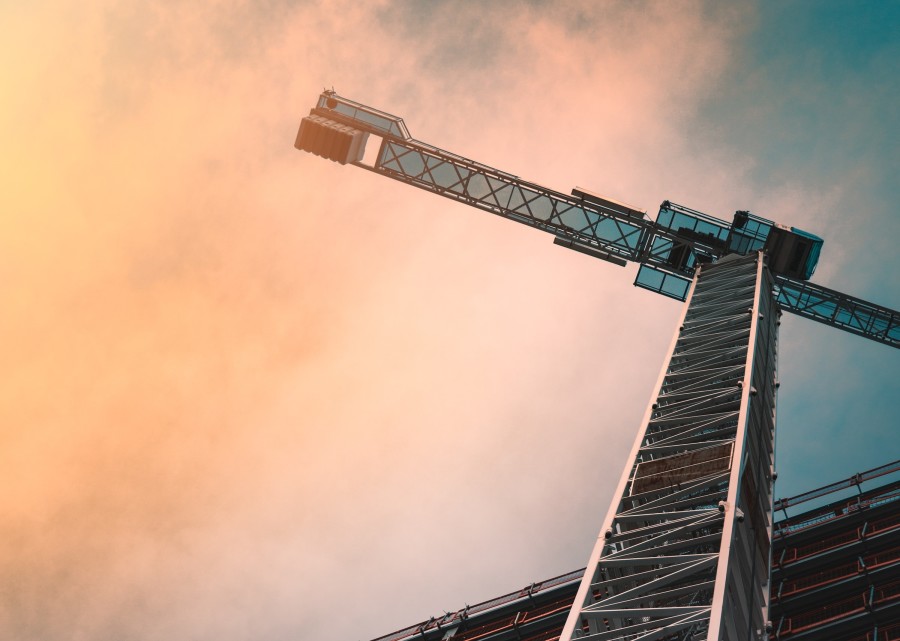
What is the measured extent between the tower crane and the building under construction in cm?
696

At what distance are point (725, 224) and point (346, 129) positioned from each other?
1895cm

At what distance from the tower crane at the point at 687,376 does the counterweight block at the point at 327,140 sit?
0.07 metres

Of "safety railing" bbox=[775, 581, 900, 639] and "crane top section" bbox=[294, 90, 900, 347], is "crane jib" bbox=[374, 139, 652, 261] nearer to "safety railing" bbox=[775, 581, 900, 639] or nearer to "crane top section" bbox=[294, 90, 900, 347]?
"crane top section" bbox=[294, 90, 900, 347]

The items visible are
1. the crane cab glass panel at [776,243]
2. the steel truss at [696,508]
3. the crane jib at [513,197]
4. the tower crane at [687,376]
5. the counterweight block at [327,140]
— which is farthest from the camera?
the counterweight block at [327,140]

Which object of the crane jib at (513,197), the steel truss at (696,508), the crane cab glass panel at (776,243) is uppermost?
the crane jib at (513,197)

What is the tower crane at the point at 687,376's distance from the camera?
22.6 m

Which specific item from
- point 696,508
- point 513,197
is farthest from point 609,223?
point 696,508

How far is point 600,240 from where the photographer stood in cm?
4919

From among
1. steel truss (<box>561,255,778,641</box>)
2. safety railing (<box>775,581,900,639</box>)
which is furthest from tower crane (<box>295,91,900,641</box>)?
safety railing (<box>775,581,900,639</box>)

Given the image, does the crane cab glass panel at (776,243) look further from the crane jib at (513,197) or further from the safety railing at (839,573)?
the safety railing at (839,573)

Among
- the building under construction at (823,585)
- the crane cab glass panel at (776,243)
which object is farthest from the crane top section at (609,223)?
the building under construction at (823,585)

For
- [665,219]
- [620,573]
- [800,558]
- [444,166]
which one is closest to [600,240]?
[665,219]

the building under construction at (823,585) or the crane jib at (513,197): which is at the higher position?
the crane jib at (513,197)

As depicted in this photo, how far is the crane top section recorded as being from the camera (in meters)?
45.6
